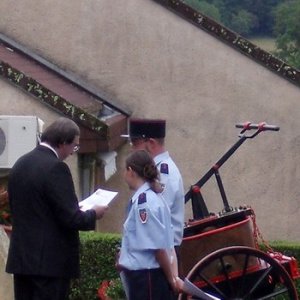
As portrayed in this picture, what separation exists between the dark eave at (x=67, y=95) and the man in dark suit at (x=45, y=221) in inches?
167

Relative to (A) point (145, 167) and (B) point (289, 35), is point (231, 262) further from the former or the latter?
(B) point (289, 35)

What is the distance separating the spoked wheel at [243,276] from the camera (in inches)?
278

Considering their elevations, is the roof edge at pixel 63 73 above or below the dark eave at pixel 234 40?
below

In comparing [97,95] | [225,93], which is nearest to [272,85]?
[225,93]

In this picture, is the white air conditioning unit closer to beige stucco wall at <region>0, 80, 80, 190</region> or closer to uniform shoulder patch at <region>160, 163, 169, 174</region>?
beige stucco wall at <region>0, 80, 80, 190</region>

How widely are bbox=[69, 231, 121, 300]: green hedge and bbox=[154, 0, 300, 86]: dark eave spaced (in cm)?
479

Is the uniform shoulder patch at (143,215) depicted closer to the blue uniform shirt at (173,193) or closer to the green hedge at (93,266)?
the blue uniform shirt at (173,193)

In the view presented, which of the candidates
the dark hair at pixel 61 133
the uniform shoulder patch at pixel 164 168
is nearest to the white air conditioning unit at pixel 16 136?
the uniform shoulder patch at pixel 164 168

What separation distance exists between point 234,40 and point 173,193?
6.52 meters

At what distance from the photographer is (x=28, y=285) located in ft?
20.2

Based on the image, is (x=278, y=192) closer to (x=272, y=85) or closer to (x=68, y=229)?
(x=272, y=85)

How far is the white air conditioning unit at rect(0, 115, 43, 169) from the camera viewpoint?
9609 millimetres

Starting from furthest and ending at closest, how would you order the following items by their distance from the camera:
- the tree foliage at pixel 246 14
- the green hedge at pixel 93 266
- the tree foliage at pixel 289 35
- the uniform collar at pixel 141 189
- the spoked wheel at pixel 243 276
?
the tree foliage at pixel 246 14
the tree foliage at pixel 289 35
the green hedge at pixel 93 266
the spoked wheel at pixel 243 276
the uniform collar at pixel 141 189

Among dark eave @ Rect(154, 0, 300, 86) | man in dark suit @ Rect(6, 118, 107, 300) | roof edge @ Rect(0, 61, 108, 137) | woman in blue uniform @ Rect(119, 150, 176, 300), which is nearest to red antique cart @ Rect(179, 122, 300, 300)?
woman in blue uniform @ Rect(119, 150, 176, 300)
